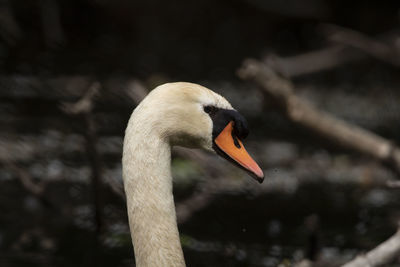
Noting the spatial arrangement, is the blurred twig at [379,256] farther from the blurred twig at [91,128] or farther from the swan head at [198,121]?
the blurred twig at [91,128]

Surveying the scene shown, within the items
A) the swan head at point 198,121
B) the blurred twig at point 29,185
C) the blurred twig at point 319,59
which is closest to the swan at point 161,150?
the swan head at point 198,121

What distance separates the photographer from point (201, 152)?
5.71m

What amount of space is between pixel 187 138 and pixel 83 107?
1.82 m

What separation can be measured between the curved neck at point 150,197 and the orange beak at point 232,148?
0.74 ft

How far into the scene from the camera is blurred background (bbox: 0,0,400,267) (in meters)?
5.01

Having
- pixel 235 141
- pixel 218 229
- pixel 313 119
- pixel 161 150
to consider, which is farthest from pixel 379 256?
pixel 313 119

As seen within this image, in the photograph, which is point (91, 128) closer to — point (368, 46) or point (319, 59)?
point (368, 46)

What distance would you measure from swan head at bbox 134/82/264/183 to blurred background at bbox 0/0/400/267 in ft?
2.80

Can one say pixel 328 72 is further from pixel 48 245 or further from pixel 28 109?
pixel 48 245

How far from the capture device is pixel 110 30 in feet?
40.3

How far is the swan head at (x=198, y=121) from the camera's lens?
110 inches

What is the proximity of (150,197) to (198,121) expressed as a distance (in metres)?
0.35

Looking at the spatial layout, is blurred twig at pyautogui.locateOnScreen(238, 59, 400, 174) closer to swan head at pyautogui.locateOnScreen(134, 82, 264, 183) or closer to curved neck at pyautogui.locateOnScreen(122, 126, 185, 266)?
swan head at pyautogui.locateOnScreen(134, 82, 264, 183)

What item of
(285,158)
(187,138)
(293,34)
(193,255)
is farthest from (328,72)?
(187,138)
